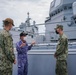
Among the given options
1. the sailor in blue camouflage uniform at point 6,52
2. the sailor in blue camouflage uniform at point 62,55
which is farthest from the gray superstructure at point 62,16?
the sailor in blue camouflage uniform at point 6,52

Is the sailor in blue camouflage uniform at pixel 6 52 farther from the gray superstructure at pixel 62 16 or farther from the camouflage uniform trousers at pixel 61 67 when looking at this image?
the gray superstructure at pixel 62 16

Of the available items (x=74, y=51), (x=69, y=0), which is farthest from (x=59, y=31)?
(x=69, y=0)

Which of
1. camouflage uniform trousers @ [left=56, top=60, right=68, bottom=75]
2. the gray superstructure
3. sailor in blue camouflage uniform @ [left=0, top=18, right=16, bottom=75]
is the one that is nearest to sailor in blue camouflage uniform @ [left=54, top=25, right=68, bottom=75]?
camouflage uniform trousers @ [left=56, top=60, right=68, bottom=75]

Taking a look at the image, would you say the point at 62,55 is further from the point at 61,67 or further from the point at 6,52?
the point at 6,52

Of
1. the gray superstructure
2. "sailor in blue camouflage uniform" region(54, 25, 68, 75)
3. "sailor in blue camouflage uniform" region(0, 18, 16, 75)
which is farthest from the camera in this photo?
the gray superstructure

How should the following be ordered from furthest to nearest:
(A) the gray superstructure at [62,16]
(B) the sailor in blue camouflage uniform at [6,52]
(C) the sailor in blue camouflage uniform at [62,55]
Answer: (A) the gray superstructure at [62,16]
(C) the sailor in blue camouflage uniform at [62,55]
(B) the sailor in blue camouflage uniform at [6,52]

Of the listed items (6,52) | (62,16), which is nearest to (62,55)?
(6,52)

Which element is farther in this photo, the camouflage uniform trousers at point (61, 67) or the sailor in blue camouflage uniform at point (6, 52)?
the camouflage uniform trousers at point (61, 67)

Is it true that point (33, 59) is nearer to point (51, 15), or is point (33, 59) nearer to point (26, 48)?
point (26, 48)

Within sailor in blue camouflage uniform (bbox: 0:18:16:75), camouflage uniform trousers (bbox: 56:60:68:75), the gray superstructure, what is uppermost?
the gray superstructure

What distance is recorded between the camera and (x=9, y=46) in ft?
13.0

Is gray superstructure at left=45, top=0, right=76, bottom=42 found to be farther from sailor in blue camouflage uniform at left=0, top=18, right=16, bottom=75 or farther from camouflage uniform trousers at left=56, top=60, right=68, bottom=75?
sailor in blue camouflage uniform at left=0, top=18, right=16, bottom=75

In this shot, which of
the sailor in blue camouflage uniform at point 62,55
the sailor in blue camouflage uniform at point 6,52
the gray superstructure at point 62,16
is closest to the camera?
the sailor in blue camouflage uniform at point 6,52

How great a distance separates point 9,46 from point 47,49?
1.90m
